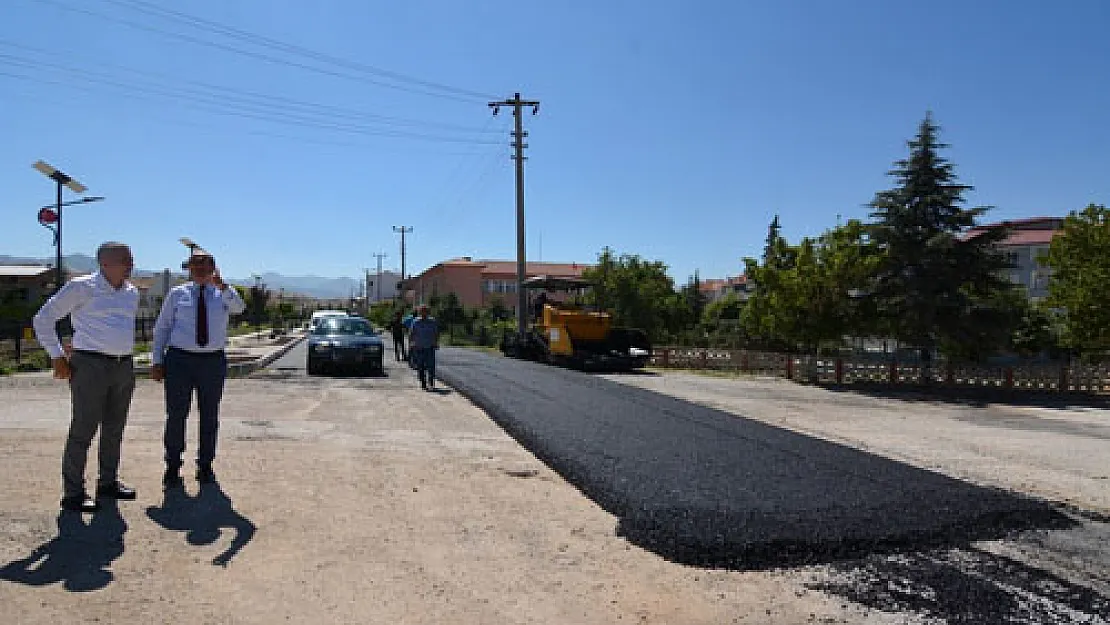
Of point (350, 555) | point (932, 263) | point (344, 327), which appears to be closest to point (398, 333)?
point (344, 327)

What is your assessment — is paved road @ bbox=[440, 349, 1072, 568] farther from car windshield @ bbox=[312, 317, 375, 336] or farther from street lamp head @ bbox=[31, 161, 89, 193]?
street lamp head @ bbox=[31, 161, 89, 193]

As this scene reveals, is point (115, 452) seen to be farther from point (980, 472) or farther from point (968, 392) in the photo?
point (968, 392)

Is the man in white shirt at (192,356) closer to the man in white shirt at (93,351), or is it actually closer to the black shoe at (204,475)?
the black shoe at (204,475)

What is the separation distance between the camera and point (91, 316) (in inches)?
162

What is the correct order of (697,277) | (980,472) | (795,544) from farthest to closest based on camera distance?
(697,277) < (980,472) < (795,544)

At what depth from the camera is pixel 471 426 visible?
821cm

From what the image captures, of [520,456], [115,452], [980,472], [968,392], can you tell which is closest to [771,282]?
[968,392]

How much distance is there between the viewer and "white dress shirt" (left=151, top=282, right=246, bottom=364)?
4742mm

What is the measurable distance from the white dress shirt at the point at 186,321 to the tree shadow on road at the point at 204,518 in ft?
3.05

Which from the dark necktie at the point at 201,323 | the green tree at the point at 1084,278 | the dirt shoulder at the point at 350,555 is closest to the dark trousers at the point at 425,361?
the dirt shoulder at the point at 350,555

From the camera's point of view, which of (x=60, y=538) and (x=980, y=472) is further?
(x=980, y=472)

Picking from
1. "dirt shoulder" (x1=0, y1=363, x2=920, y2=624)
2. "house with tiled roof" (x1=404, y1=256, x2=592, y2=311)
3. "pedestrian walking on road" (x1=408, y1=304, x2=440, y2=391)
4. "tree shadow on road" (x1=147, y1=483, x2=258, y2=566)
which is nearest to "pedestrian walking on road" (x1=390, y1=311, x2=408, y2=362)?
"pedestrian walking on road" (x1=408, y1=304, x2=440, y2=391)

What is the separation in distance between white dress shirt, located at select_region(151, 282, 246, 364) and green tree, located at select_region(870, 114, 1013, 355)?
16363 mm

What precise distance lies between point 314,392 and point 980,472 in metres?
8.95
